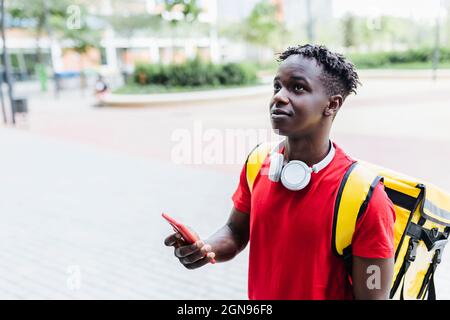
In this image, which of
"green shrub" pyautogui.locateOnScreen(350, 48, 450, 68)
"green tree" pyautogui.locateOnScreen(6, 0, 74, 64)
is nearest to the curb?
"green tree" pyautogui.locateOnScreen(6, 0, 74, 64)

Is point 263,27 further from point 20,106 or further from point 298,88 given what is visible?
point 298,88

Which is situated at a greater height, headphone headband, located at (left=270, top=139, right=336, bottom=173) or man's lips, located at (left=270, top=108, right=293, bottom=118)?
man's lips, located at (left=270, top=108, right=293, bottom=118)

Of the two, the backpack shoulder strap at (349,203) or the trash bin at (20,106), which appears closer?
the backpack shoulder strap at (349,203)

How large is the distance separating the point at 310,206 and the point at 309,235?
0.07m

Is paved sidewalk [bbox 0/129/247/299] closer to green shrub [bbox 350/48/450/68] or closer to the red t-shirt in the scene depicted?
the red t-shirt

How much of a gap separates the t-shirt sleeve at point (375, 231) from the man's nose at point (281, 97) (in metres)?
0.29

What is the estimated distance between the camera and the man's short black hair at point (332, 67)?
1106 mm

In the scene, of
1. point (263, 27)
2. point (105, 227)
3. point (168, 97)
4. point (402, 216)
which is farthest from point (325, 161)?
point (263, 27)

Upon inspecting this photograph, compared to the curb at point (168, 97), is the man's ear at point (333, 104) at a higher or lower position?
higher

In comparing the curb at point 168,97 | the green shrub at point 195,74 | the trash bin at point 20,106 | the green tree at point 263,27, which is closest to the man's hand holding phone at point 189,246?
the trash bin at point 20,106

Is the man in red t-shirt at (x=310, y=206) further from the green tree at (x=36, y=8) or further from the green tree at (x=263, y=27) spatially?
the green tree at (x=263, y=27)

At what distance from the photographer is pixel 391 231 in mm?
1111

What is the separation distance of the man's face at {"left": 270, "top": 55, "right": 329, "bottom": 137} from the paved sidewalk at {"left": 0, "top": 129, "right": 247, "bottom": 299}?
2361mm

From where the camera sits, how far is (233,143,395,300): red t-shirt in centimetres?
108
